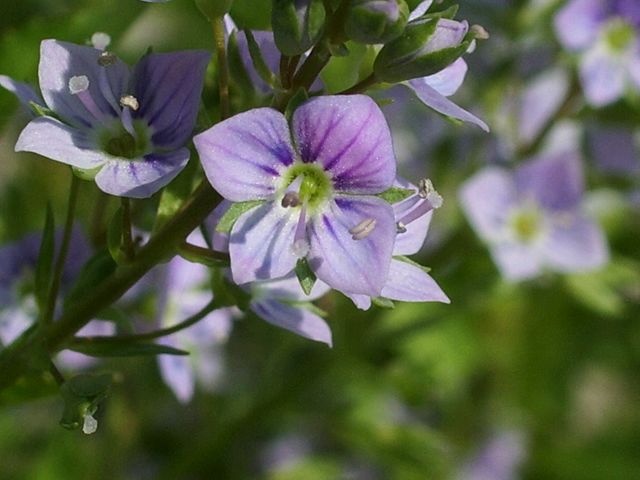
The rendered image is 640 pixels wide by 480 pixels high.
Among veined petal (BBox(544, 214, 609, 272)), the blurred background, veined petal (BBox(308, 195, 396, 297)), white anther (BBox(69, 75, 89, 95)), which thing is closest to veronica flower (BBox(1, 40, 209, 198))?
white anther (BBox(69, 75, 89, 95))

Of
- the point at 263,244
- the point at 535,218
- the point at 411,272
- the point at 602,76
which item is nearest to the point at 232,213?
the point at 263,244

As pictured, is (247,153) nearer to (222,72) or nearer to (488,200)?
(222,72)

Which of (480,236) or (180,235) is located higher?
(180,235)

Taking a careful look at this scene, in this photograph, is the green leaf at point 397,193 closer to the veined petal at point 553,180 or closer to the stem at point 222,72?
the stem at point 222,72

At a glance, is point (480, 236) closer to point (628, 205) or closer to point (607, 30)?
point (607, 30)

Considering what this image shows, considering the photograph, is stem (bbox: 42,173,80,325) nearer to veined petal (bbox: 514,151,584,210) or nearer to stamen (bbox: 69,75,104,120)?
stamen (bbox: 69,75,104,120)

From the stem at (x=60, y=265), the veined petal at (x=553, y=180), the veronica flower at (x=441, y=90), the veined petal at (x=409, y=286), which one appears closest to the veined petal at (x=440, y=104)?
the veronica flower at (x=441, y=90)

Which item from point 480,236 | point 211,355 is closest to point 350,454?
point 211,355
